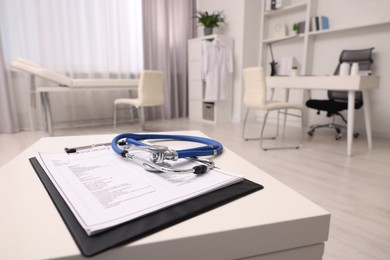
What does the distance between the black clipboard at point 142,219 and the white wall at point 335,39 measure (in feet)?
11.4

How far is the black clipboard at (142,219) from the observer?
0.84 feet

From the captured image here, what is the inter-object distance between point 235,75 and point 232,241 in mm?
4053

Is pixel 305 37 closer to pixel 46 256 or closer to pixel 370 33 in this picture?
pixel 370 33

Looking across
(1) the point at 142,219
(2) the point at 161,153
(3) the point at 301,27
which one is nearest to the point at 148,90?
(3) the point at 301,27

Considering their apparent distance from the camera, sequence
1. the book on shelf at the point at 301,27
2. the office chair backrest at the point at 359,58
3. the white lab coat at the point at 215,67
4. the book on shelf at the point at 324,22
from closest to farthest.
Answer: the office chair backrest at the point at 359,58, the book on shelf at the point at 324,22, the book on shelf at the point at 301,27, the white lab coat at the point at 215,67

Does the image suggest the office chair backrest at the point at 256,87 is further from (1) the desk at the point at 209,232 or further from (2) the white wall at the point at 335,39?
(1) the desk at the point at 209,232

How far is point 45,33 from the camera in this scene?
3.34 metres

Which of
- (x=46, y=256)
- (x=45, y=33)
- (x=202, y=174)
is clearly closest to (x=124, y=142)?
(x=202, y=174)

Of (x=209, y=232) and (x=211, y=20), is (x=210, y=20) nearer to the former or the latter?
(x=211, y=20)

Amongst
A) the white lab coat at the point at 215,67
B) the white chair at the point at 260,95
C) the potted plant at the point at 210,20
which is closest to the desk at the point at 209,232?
the white chair at the point at 260,95

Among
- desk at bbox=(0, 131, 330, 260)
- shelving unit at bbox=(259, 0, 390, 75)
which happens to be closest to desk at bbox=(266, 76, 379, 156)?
shelving unit at bbox=(259, 0, 390, 75)

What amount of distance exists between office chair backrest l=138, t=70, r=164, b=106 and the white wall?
1.50 metres

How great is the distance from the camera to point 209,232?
0.28 meters

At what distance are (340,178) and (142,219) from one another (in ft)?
5.92
